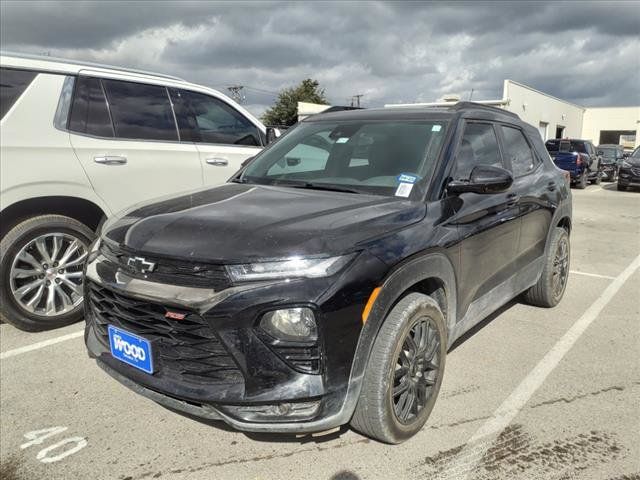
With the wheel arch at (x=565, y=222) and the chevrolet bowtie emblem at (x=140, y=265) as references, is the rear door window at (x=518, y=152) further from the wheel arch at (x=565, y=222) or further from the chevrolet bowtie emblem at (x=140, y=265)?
the chevrolet bowtie emblem at (x=140, y=265)

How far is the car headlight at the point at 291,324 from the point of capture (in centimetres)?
214

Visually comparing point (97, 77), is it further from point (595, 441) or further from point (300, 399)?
point (595, 441)

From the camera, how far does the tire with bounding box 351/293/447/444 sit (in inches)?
94.1

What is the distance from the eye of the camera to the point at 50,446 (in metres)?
2.76

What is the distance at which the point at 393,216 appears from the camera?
8.58 ft

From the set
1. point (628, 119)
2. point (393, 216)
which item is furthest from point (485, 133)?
point (628, 119)

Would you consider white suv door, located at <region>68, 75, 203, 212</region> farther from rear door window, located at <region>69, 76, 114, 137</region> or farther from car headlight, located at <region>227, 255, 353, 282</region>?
car headlight, located at <region>227, 255, 353, 282</region>

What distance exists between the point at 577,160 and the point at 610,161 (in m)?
5.95

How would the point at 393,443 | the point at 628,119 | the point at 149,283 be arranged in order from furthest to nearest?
the point at 628,119
the point at 393,443
the point at 149,283

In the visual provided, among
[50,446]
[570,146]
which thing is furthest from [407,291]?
[570,146]

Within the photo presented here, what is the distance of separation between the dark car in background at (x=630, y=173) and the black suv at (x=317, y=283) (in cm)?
1712

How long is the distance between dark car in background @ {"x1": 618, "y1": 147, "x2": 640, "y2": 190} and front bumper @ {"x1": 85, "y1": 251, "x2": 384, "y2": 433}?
62.0 ft

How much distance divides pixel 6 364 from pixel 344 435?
99.0 inches

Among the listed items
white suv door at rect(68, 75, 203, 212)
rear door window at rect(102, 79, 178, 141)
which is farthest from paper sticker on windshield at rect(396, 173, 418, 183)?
rear door window at rect(102, 79, 178, 141)
